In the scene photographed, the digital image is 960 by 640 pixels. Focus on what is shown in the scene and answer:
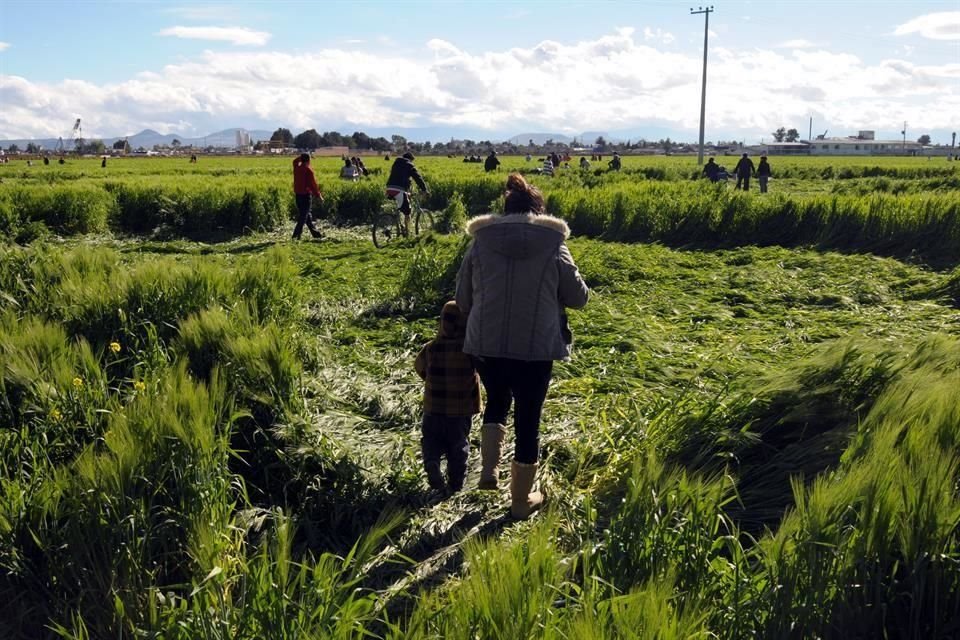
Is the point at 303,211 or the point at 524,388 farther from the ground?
the point at 303,211

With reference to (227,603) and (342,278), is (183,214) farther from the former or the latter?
(227,603)

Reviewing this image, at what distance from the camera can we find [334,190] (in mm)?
17906

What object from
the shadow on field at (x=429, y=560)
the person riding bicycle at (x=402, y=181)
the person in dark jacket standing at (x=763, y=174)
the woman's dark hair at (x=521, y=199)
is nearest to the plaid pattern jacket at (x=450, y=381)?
the shadow on field at (x=429, y=560)

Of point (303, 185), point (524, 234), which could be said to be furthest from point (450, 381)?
point (303, 185)

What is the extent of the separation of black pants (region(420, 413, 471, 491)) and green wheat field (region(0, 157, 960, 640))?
0.13 m

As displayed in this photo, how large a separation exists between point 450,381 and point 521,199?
1063mm

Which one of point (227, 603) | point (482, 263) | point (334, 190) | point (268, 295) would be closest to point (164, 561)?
point (227, 603)

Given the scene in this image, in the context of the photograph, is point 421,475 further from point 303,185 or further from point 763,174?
point 763,174

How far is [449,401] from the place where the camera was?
393cm

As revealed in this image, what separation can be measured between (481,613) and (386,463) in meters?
2.09

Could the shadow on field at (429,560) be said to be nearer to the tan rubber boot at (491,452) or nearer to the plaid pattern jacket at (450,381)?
the tan rubber boot at (491,452)

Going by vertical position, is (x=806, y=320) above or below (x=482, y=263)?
below

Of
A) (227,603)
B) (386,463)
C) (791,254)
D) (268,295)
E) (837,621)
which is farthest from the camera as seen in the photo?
(791,254)

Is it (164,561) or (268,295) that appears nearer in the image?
(164,561)
